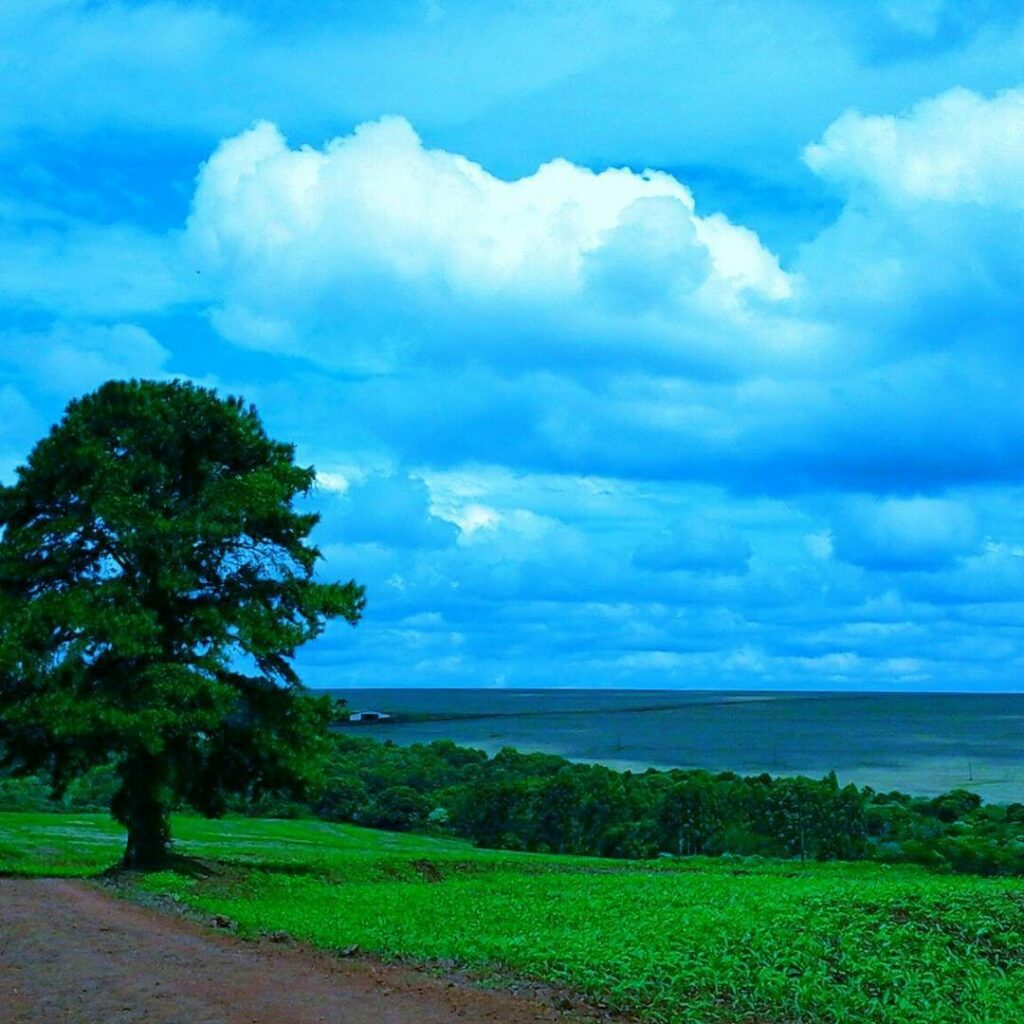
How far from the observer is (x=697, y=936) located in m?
13.1

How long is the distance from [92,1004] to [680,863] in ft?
81.2

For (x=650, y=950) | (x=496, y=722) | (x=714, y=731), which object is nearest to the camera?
(x=650, y=950)

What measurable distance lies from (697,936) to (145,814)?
1320 centimetres

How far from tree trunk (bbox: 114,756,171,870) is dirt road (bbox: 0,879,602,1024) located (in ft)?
21.5

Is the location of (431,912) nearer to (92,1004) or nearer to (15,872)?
(92,1004)

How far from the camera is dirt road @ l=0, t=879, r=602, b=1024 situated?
1064cm

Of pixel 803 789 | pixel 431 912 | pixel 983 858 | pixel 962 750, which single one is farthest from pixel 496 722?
pixel 431 912

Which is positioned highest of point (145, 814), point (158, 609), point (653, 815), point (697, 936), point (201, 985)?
point (158, 609)

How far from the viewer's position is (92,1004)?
11156mm

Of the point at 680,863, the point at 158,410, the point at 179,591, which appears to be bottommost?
the point at 680,863

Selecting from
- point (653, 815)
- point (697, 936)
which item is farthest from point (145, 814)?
point (653, 815)

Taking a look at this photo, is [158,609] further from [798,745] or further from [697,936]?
[798,745]

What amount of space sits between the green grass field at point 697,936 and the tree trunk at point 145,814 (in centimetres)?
139

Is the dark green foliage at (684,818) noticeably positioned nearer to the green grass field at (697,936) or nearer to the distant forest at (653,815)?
the distant forest at (653,815)
